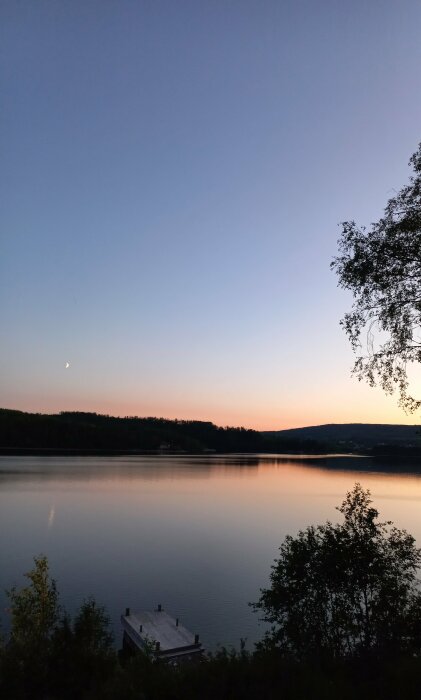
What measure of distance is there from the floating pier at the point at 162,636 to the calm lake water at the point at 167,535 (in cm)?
197

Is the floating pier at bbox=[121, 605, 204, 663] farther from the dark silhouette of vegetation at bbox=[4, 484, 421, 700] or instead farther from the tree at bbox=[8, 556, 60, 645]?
the dark silhouette of vegetation at bbox=[4, 484, 421, 700]

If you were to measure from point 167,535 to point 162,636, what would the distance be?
132 feet

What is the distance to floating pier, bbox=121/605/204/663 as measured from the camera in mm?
26703

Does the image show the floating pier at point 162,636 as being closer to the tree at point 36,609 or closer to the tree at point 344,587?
the tree at point 36,609

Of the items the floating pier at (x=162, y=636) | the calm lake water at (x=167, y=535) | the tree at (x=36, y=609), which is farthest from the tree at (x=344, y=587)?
the calm lake water at (x=167, y=535)

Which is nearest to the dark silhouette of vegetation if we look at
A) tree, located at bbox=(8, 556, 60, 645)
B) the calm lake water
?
tree, located at bbox=(8, 556, 60, 645)

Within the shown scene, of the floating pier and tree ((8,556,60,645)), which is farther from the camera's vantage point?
the floating pier

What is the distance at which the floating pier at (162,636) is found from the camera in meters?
26.7

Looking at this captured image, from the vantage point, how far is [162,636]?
29.1 m

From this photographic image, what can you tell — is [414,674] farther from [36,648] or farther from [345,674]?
[36,648]

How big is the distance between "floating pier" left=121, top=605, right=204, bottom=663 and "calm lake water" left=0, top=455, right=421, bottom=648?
1966mm

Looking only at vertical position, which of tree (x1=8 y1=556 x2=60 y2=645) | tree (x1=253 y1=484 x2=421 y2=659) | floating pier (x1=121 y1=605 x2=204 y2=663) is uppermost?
tree (x1=253 y1=484 x2=421 y2=659)

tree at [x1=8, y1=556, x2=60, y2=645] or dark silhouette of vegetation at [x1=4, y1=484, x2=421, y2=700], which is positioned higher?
dark silhouette of vegetation at [x1=4, y1=484, x2=421, y2=700]

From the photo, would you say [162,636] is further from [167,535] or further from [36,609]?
[167,535]
